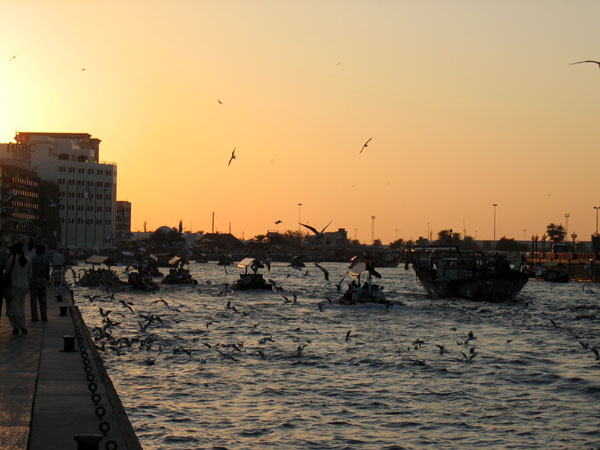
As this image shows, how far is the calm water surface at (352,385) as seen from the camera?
59.2ft

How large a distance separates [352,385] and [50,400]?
11.7 m

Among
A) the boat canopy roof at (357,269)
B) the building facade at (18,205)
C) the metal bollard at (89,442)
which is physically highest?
the building facade at (18,205)

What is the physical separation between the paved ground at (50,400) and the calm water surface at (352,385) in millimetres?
1984

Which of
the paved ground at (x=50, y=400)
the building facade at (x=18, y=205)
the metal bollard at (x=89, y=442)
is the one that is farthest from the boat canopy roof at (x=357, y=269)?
the building facade at (x=18, y=205)

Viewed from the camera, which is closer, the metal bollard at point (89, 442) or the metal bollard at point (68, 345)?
the metal bollard at point (89, 442)

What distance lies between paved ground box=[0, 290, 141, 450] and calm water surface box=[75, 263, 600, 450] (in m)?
1.98

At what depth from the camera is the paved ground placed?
11.7m

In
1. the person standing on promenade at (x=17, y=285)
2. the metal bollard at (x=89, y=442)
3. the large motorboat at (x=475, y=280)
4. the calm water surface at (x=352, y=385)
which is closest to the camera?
the metal bollard at (x=89, y=442)

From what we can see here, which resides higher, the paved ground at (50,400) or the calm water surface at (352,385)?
the paved ground at (50,400)

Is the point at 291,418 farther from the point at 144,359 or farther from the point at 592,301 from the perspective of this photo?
the point at 592,301

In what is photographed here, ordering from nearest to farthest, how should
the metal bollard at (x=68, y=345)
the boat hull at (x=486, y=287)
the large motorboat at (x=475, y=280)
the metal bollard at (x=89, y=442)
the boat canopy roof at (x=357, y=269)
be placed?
the metal bollard at (x=89, y=442)
the metal bollard at (x=68, y=345)
the boat canopy roof at (x=357, y=269)
the boat hull at (x=486, y=287)
the large motorboat at (x=475, y=280)

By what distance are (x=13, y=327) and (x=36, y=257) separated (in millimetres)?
3002

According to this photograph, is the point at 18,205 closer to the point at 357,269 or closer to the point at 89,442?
the point at 357,269

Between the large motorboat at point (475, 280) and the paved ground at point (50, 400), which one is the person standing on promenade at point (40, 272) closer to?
the paved ground at point (50, 400)
